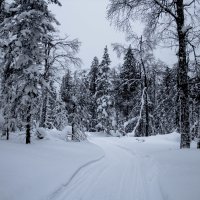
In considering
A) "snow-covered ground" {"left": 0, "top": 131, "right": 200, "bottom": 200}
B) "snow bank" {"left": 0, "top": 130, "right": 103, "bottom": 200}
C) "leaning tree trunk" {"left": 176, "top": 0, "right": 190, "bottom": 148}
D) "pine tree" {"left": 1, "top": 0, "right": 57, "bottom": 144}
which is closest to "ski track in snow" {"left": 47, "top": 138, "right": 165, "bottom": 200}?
"snow-covered ground" {"left": 0, "top": 131, "right": 200, "bottom": 200}

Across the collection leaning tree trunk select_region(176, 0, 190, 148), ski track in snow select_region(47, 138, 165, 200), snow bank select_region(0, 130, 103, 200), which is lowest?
ski track in snow select_region(47, 138, 165, 200)

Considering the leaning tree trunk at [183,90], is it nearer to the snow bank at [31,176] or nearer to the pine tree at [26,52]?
the snow bank at [31,176]

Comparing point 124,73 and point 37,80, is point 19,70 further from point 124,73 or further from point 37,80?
point 124,73

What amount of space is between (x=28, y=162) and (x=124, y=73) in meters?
29.0

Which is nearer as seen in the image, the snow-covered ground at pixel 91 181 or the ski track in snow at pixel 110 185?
the snow-covered ground at pixel 91 181

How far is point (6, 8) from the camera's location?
13508 mm

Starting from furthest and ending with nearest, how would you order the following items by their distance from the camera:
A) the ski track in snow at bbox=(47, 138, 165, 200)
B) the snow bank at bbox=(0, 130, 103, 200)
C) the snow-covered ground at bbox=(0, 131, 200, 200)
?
the ski track in snow at bbox=(47, 138, 165, 200) < the snow-covered ground at bbox=(0, 131, 200, 200) < the snow bank at bbox=(0, 130, 103, 200)

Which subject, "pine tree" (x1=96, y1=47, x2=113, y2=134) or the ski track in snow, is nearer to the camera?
the ski track in snow

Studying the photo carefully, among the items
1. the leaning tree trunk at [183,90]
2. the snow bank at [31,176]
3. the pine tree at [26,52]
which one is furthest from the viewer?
the pine tree at [26,52]

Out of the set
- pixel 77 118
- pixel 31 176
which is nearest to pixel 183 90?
pixel 31 176

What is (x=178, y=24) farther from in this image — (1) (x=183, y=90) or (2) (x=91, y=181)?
(2) (x=91, y=181)

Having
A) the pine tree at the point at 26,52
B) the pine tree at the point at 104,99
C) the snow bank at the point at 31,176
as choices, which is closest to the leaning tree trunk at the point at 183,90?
the snow bank at the point at 31,176

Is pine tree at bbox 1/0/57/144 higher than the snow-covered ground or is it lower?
higher

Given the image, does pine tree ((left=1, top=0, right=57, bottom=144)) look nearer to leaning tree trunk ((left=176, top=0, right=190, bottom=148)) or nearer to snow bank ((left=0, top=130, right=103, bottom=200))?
snow bank ((left=0, top=130, right=103, bottom=200))
